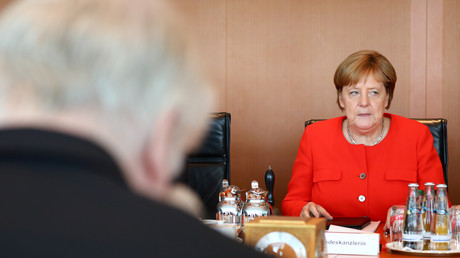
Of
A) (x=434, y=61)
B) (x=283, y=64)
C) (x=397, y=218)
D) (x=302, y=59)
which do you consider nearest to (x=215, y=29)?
(x=283, y=64)

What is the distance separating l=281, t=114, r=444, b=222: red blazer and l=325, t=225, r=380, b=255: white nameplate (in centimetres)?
98

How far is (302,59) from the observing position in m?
5.13

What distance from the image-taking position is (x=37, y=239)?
0.47m

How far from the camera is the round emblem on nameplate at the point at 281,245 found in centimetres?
117

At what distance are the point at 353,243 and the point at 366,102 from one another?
141 cm

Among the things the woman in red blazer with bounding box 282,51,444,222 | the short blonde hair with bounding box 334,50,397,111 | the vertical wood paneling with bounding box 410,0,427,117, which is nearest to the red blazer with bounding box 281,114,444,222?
the woman in red blazer with bounding box 282,51,444,222

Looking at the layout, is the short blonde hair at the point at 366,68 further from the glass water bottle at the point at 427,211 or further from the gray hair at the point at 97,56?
the gray hair at the point at 97,56

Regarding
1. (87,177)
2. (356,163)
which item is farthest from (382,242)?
(87,177)

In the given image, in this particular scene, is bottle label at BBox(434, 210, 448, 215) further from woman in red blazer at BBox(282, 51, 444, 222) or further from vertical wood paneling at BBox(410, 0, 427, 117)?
vertical wood paneling at BBox(410, 0, 427, 117)

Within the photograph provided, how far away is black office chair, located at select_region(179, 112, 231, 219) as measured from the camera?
3.48 m

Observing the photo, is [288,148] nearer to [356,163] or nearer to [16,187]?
[356,163]

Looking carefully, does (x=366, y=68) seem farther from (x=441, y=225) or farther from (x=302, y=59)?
(x=302, y=59)

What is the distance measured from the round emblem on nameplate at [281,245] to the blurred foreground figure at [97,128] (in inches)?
20.5

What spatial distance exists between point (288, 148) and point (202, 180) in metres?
1.79
